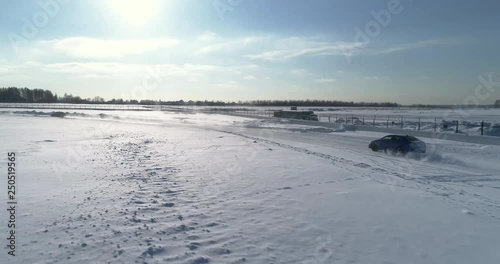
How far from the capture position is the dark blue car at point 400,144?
2027cm

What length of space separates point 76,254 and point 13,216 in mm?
3077

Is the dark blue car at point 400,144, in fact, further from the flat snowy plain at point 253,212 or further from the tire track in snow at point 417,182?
the flat snowy plain at point 253,212

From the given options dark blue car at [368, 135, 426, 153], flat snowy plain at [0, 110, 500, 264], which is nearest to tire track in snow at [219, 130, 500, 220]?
flat snowy plain at [0, 110, 500, 264]

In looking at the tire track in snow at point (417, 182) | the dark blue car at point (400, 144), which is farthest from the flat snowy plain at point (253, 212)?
the dark blue car at point (400, 144)

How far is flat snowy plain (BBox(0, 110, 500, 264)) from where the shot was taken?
639 centimetres

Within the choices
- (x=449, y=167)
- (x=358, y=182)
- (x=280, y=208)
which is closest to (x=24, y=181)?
(x=280, y=208)

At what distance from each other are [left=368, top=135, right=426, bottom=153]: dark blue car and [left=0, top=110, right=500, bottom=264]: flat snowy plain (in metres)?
3.40

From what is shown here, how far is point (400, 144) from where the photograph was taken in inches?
826

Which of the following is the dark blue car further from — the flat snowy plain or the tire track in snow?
the flat snowy plain

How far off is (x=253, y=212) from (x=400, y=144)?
1520 cm

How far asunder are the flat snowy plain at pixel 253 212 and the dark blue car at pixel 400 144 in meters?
3.40

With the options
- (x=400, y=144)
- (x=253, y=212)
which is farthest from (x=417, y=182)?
(x=400, y=144)

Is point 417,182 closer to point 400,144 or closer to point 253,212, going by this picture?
point 253,212

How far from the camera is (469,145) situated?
2369 centimetres
